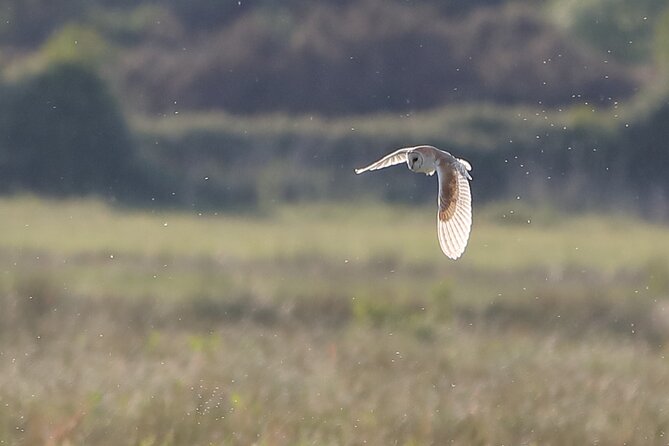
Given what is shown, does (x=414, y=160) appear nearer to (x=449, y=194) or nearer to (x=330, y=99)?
(x=449, y=194)

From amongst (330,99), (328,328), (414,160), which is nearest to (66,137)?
(330,99)

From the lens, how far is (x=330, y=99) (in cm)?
1911

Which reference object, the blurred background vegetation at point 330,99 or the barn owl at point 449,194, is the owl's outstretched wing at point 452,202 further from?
the blurred background vegetation at point 330,99

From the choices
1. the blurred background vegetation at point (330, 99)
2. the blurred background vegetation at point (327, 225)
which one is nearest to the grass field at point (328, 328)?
the blurred background vegetation at point (327, 225)

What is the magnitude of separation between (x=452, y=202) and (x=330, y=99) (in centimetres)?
1434

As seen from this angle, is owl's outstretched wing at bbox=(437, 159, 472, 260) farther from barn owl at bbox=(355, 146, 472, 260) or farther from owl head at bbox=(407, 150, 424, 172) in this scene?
owl head at bbox=(407, 150, 424, 172)

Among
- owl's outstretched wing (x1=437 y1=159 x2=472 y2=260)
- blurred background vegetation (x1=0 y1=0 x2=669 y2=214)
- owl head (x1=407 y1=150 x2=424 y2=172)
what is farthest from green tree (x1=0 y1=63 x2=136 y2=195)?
owl head (x1=407 y1=150 x2=424 y2=172)

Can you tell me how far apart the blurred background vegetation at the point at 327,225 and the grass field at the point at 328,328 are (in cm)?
3

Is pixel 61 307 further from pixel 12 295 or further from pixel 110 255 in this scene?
pixel 110 255

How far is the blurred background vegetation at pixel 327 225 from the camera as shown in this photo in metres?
7.79

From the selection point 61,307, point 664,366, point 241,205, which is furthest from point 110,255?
point 664,366

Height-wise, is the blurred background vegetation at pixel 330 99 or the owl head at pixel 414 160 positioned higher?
the blurred background vegetation at pixel 330 99

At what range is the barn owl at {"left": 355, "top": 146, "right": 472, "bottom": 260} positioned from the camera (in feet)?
15.0

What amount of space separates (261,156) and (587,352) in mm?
10630
